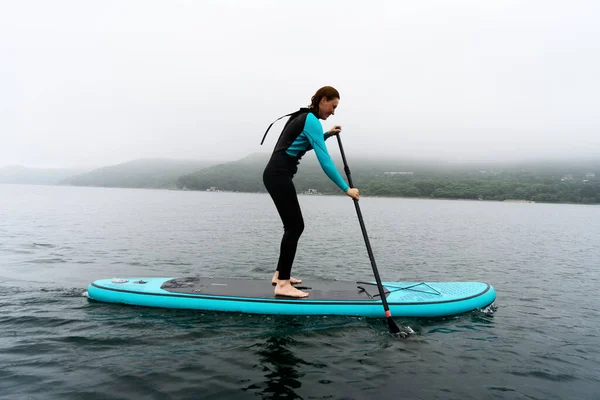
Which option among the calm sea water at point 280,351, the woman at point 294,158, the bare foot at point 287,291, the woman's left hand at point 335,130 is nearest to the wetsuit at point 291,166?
the woman at point 294,158

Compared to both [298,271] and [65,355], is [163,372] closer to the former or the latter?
[65,355]

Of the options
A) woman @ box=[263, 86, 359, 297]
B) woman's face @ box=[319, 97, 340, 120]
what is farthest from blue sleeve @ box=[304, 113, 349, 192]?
woman's face @ box=[319, 97, 340, 120]

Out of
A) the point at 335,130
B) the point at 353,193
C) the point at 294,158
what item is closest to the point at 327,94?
the point at 335,130

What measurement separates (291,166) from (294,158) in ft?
0.52

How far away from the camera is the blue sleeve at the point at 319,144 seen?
6.05 meters

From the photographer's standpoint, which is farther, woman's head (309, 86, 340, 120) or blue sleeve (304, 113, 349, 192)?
woman's head (309, 86, 340, 120)

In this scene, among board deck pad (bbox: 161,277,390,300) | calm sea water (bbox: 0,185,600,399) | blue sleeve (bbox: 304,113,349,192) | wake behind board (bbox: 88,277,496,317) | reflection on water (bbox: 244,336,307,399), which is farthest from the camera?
board deck pad (bbox: 161,277,390,300)

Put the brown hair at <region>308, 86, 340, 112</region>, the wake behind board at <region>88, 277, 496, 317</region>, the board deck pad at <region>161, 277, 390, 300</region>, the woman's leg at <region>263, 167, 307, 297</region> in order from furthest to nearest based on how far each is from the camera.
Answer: the board deck pad at <region>161, 277, 390, 300</region>, the wake behind board at <region>88, 277, 496, 317</region>, the woman's leg at <region>263, 167, 307, 297</region>, the brown hair at <region>308, 86, 340, 112</region>

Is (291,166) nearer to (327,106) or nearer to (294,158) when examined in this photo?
(294,158)

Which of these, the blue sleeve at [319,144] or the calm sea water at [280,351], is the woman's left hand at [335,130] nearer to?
the blue sleeve at [319,144]

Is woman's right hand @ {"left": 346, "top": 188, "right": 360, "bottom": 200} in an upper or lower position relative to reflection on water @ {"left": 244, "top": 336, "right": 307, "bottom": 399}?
upper

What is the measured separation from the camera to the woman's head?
6.27 m

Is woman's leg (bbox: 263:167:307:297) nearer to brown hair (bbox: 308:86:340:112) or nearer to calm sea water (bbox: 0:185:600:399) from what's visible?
calm sea water (bbox: 0:185:600:399)

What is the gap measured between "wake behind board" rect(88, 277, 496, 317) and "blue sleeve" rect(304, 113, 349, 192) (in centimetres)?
221
